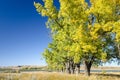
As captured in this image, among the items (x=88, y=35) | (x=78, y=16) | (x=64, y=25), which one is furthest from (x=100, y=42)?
(x=64, y=25)

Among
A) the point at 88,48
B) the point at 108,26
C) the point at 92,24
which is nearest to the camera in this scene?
the point at 108,26

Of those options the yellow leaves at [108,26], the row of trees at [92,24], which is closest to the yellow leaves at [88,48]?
the row of trees at [92,24]

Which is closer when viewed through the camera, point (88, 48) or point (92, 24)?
point (88, 48)

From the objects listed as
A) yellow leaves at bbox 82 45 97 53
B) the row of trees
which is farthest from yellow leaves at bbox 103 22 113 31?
yellow leaves at bbox 82 45 97 53

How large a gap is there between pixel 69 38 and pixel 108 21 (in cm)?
575

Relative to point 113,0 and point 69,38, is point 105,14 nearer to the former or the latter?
point 113,0

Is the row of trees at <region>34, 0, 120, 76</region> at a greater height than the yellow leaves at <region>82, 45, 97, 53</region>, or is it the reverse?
the row of trees at <region>34, 0, 120, 76</region>

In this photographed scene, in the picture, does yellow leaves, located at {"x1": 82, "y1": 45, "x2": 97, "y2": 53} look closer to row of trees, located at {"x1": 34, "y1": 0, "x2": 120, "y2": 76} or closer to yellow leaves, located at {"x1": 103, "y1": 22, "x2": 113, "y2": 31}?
row of trees, located at {"x1": 34, "y1": 0, "x2": 120, "y2": 76}

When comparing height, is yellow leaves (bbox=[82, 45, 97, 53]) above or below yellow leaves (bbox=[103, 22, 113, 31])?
below

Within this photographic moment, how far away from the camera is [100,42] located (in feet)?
92.8

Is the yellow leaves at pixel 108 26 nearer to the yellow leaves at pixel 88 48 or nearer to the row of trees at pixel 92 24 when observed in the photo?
the row of trees at pixel 92 24

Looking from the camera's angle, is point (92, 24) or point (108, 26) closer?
point (108, 26)

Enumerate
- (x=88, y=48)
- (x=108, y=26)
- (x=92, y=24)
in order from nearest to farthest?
(x=108, y=26) < (x=88, y=48) < (x=92, y=24)

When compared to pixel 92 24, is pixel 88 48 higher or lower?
lower
